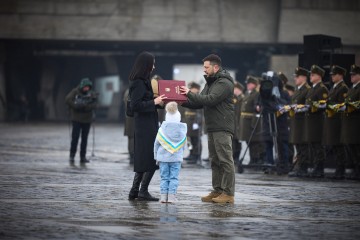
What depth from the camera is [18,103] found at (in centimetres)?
5738

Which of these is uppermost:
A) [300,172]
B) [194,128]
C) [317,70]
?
[317,70]

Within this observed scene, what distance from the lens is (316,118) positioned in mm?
21703

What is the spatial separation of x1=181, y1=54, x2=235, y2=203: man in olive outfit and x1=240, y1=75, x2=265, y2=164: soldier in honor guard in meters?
8.91

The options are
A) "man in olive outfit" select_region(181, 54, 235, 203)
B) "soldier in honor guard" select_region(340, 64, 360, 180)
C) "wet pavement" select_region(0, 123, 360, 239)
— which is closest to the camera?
"wet pavement" select_region(0, 123, 360, 239)

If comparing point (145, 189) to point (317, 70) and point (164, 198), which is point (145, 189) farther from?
point (317, 70)

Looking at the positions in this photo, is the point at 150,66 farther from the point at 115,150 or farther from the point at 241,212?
the point at 115,150

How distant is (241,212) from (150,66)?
8.20ft

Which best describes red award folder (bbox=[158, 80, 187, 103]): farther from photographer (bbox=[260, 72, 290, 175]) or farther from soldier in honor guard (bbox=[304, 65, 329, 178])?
photographer (bbox=[260, 72, 290, 175])

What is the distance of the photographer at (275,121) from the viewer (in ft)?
74.0

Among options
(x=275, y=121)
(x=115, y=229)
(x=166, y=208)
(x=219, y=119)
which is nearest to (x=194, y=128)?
(x=275, y=121)

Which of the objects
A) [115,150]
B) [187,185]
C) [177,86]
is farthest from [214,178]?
[115,150]

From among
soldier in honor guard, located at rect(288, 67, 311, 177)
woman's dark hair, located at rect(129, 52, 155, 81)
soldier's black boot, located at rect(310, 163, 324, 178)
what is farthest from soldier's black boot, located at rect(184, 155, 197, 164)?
woman's dark hair, located at rect(129, 52, 155, 81)

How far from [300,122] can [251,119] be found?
3.26 m

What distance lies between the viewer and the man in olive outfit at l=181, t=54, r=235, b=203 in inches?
593
